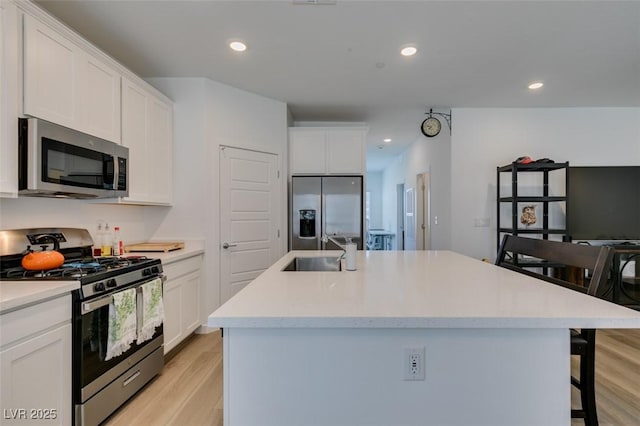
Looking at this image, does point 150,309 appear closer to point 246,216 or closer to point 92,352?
point 92,352

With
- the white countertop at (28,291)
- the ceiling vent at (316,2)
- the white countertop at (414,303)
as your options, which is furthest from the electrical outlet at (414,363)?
the ceiling vent at (316,2)

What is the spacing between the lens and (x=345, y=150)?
4.09m

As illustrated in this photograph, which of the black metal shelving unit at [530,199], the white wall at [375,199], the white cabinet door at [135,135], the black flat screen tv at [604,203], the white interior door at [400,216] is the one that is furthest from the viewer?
the white wall at [375,199]

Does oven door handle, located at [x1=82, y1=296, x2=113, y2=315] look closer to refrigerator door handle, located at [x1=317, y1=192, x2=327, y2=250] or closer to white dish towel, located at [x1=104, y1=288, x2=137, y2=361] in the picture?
white dish towel, located at [x1=104, y1=288, x2=137, y2=361]

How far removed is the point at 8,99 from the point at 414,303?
2153mm

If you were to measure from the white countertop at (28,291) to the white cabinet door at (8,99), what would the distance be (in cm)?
47

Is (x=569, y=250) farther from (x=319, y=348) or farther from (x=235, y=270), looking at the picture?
(x=235, y=270)

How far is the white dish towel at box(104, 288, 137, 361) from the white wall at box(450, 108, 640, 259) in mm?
3665

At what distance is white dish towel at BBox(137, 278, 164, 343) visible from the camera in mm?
2002

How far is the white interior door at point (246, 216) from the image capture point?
10.9 feet

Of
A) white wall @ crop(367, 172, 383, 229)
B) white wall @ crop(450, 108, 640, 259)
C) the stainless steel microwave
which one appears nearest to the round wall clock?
white wall @ crop(450, 108, 640, 259)

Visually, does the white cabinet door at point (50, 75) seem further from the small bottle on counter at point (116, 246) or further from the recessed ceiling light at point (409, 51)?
the recessed ceiling light at point (409, 51)

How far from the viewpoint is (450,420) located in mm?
1074

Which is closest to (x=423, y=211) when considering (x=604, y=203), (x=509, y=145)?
(x=509, y=145)
